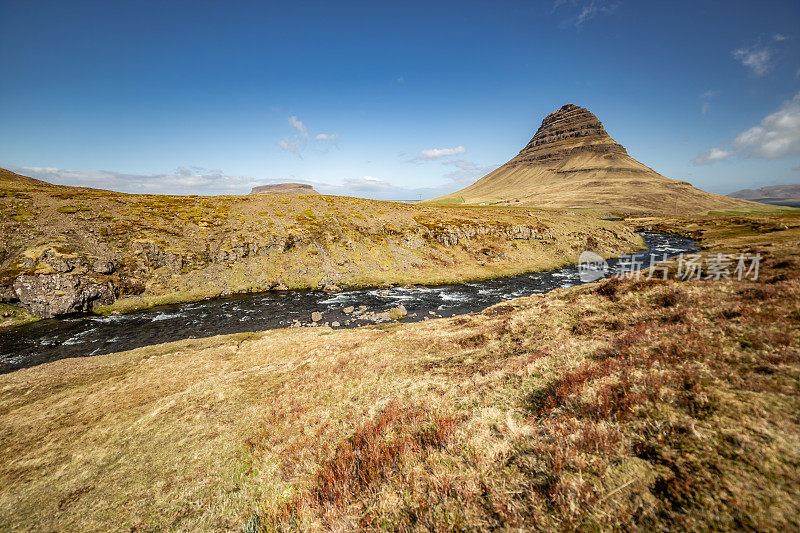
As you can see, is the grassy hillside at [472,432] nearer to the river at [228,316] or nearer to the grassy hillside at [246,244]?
the river at [228,316]

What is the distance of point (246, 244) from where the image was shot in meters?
49.4

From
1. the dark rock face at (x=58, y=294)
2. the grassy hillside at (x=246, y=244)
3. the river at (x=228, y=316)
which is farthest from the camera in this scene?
the grassy hillside at (x=246, y=244)

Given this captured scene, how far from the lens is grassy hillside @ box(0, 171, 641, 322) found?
121ft

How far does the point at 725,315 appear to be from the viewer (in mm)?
10648

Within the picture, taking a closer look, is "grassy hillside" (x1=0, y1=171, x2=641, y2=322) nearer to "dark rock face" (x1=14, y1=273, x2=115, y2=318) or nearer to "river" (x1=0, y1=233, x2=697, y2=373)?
"dark rock face" (x1=14, y1=273, x2=115, y2=318)

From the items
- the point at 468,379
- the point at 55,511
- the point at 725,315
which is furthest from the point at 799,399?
the point at 55,511

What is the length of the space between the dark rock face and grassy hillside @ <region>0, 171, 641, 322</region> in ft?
1.25

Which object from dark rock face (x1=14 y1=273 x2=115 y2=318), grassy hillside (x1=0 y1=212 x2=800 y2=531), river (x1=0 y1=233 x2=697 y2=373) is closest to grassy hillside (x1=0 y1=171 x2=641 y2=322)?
dark rock face (x1=14 y1=273 x2=115 y2=318)

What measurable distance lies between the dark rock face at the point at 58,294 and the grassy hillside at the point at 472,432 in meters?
21.3

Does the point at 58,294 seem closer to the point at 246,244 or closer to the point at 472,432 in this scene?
the point at 246,244

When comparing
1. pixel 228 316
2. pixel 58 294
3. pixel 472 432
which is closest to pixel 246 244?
pixel 228 316

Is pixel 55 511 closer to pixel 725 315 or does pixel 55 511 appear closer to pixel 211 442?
pixel 211 442

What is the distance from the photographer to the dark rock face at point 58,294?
101ft

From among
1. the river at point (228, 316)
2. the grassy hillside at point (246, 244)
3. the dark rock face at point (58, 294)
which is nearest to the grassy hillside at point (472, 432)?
the river at point (228, 316)
